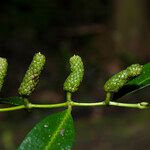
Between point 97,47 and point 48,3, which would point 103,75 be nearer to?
point 97,47

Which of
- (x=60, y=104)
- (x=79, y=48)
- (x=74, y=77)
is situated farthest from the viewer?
(x=79, y=48)

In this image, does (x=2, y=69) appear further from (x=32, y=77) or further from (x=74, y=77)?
(x=74, y=77)

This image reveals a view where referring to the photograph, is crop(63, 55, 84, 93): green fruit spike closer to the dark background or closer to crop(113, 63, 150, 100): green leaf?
crop(113, 63, 150, 100): green leaf

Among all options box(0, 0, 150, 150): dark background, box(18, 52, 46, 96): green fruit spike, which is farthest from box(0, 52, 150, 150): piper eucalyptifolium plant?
box(0, 0, 150, 150): dark background

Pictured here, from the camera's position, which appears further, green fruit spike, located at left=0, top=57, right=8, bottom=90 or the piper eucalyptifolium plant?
green fruit spike, located at left=0, top=57, right=8, bottom=90

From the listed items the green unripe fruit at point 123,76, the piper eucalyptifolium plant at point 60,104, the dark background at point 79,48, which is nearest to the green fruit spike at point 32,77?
the piper eucalyptifolium plant at point 60,104

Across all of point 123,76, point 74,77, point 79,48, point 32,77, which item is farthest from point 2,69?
point 79,48
